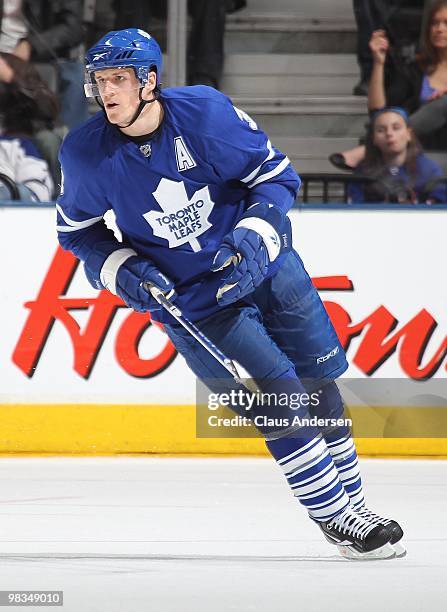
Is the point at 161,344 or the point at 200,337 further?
the point at 161,344

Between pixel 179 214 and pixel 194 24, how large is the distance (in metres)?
3.07

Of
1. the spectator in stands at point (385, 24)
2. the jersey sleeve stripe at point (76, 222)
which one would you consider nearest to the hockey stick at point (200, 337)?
the jersey sleeve stripe at point (76, 222)

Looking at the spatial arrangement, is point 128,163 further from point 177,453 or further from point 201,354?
point 177,453

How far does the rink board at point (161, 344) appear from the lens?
5.15 meters

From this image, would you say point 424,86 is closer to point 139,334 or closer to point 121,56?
point 139,334

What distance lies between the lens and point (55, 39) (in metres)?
5.98

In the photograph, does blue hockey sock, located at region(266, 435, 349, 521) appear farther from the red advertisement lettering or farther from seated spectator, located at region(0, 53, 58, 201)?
seated spectator, located at region(0, 53, 58, 201)

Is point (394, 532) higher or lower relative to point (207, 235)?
lower

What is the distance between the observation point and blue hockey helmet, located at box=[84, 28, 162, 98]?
9.91ft

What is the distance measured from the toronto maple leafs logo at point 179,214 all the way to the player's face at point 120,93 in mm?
200

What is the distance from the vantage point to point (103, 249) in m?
3.29

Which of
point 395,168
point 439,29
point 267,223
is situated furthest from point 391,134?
point 267,223

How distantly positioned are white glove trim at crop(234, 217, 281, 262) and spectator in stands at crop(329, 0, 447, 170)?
103 inches

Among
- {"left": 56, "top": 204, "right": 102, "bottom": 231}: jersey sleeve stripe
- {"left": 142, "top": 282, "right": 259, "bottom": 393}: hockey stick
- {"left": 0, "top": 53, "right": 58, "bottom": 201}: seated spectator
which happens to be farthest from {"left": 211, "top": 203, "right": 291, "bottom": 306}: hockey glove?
{"left": 0, "top": 53, "right": 58, "bottom": 201}: seated spectator
